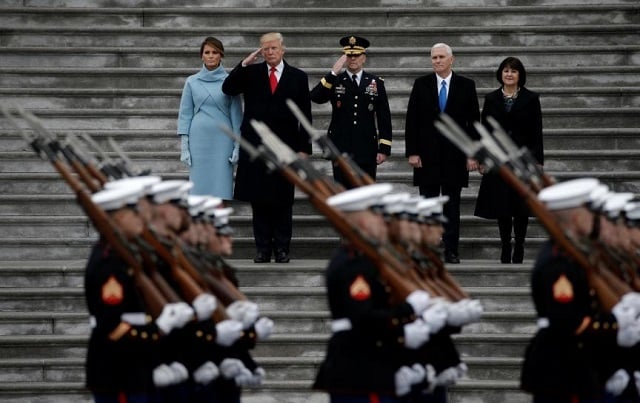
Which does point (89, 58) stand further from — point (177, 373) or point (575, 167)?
point (177, 373)

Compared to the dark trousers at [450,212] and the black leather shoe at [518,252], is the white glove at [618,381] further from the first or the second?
the black leather shoe at [518,252]

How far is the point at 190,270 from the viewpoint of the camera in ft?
36.2

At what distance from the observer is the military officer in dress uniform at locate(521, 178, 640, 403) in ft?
35.1

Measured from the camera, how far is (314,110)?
703 inches

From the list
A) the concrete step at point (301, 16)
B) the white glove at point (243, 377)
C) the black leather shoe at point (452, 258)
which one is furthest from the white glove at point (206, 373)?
the concrete step at point (301, 16)

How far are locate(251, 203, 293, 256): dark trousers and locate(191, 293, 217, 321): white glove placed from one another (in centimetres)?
494

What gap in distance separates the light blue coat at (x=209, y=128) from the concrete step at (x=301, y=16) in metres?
3.29

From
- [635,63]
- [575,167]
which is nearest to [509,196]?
[575,167]

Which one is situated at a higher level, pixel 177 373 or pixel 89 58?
pixel 89 58

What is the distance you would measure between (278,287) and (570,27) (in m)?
5.23

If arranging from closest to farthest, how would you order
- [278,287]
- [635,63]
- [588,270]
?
[588,270], [278,287], [635,63]

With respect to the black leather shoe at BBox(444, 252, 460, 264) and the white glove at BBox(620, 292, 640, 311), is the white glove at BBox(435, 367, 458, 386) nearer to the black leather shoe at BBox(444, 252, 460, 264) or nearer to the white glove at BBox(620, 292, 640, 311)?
the white glove at BBox(620, 292, 640, 311)

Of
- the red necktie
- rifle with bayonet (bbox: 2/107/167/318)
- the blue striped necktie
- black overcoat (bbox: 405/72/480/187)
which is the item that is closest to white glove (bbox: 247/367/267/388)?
rifle with bayonet (bbox: 2/107/167/318)

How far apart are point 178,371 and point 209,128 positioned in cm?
532
